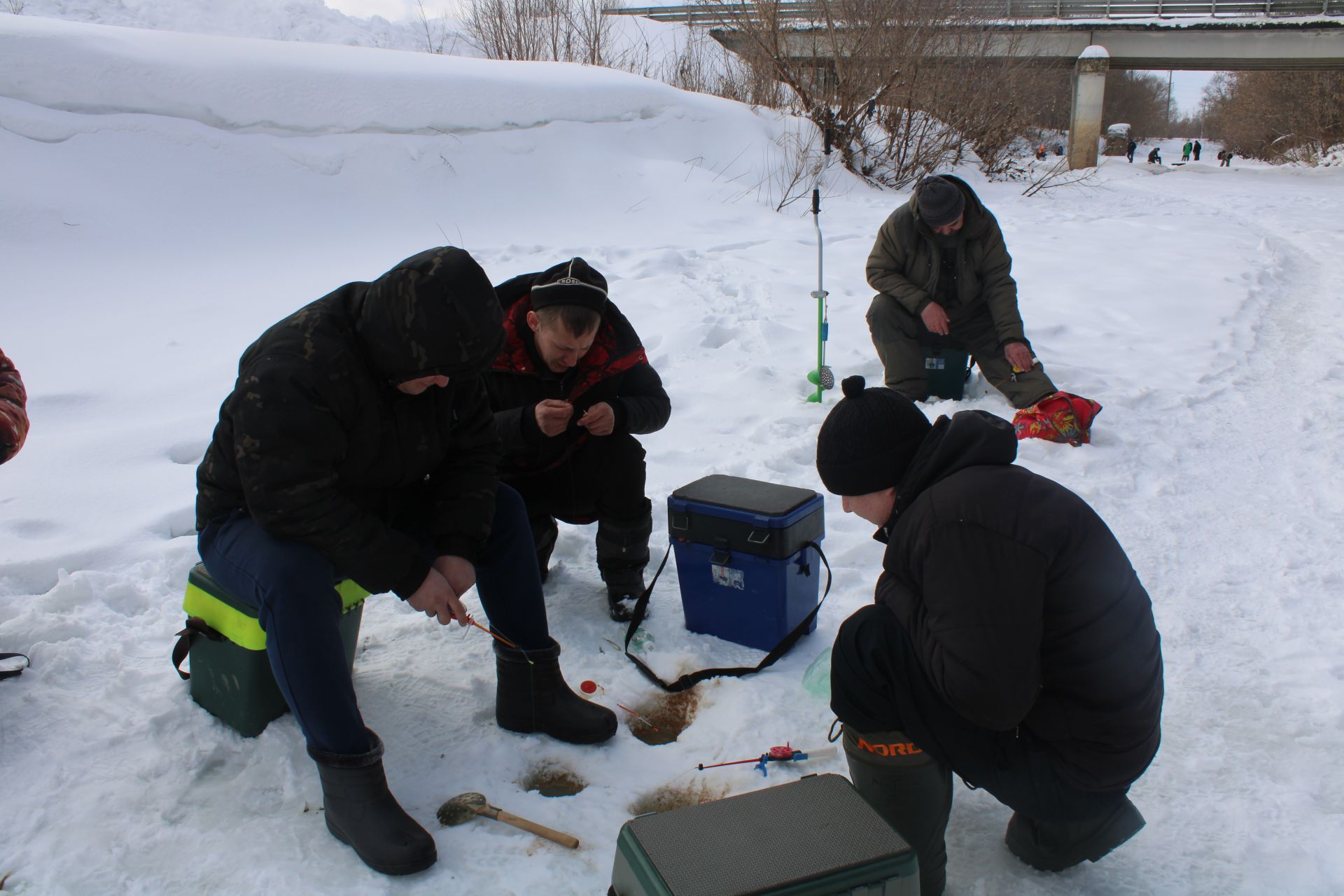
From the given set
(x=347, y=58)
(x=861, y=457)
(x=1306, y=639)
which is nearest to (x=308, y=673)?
(x=861, y=457)

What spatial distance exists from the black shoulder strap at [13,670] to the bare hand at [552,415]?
141 cm

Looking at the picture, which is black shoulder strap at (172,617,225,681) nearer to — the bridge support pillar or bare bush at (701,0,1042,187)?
bare bush at (701,0,1042,187)

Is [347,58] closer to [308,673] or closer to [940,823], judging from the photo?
[308,673]

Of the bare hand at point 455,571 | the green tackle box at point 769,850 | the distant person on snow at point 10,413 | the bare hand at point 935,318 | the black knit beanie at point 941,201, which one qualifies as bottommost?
the green tackle box at point 769,850

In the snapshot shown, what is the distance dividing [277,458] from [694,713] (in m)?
1.24

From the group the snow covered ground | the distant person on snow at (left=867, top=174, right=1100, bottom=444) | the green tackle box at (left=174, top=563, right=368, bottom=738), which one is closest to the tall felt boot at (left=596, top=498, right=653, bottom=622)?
the snow covered ground

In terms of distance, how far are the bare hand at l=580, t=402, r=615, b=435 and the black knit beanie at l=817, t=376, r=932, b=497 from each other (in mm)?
1119

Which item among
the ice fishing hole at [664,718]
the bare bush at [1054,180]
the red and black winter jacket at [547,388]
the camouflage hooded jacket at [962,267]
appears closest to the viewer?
the ice fishing hole at [664,718]

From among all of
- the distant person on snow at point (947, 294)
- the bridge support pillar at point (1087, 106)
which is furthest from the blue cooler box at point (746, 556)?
the bridge support pillar at point (1087, 106)

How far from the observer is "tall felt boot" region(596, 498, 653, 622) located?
292 centimetres

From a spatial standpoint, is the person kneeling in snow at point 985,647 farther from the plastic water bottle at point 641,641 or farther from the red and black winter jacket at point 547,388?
the red and black winter jacket at point 547,388

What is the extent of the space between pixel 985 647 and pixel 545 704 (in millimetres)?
1177

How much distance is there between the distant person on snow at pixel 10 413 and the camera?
86.0 inches

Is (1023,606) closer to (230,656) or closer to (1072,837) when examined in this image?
(1072,837)
